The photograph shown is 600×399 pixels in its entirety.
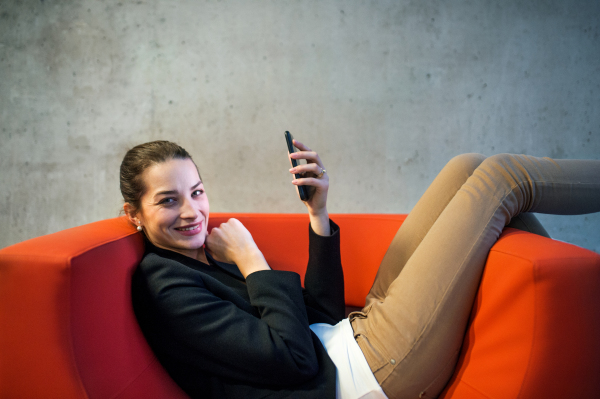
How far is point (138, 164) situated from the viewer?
963 millimetres

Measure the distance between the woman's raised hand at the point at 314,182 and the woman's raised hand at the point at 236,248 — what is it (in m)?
0.19

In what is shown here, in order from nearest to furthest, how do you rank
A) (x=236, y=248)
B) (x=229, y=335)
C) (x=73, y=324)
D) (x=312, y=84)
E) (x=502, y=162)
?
(x=73, y=324) → (x=229, y=335) → (x=502, y=162) → (x=236, y=248) → (x=312, y=84)

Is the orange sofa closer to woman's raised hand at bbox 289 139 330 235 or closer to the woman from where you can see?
the woman

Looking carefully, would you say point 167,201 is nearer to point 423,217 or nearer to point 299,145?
point 299,145

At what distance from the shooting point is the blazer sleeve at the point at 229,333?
2.45 feet

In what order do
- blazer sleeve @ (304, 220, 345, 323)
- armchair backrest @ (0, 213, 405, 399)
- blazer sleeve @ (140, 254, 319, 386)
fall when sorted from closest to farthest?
armchair backrest @ (0, 213, 405, 399)
blazer sleeve @ (140, 254, 319, 386)
blazer sleeve @ (304, 220, 345, 323)

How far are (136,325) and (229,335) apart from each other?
24cm

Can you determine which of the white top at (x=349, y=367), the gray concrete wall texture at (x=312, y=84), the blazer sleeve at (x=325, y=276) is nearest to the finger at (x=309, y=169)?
the blazer sleeve at (x=325, y=276)

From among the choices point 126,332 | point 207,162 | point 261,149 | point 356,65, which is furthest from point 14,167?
point 356,65

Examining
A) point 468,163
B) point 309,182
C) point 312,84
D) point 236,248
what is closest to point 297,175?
point 309,182

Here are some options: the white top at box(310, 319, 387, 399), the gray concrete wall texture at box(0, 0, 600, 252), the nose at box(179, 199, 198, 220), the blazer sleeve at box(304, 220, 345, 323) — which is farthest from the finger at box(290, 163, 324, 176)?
the gray concrete wall texture at box(0, 0, 600, 252)

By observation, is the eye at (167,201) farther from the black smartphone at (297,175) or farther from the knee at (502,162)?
the knee at (502,162)

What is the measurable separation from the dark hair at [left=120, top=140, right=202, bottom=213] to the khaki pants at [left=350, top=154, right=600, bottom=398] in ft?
2.28

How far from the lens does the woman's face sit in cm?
94
